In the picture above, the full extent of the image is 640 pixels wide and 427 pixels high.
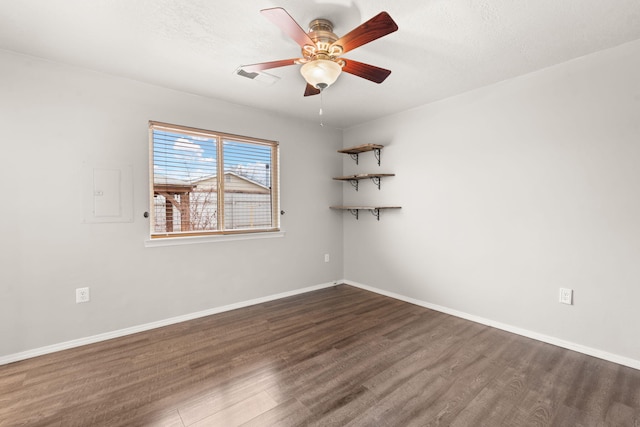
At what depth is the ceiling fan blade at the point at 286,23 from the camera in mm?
1462

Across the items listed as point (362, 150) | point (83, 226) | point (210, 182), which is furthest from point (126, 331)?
point (362, 150)

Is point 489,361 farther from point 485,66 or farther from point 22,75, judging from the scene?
point 22,75

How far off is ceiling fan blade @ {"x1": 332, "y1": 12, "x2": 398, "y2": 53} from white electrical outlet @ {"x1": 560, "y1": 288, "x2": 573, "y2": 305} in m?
2.53

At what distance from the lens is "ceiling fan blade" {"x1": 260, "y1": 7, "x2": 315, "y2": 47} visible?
1462 mm

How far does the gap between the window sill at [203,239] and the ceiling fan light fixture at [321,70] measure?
2.08m

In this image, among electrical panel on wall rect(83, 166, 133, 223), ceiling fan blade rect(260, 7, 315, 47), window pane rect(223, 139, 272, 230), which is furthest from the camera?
window pane rect(223, 139, 272, 230)

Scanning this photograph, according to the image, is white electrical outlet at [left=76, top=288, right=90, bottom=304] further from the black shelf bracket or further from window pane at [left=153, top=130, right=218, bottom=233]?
the black shelf bracket

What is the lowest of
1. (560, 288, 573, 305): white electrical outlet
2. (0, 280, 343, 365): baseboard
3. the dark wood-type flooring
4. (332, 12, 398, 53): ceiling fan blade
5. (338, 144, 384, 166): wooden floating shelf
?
the dark wood-type flooring

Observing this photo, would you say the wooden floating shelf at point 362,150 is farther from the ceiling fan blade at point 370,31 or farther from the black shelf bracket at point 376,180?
the ceiling fan blade at point 370,31

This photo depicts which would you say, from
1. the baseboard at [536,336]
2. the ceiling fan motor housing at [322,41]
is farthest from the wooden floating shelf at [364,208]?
the ceiling fan motor housing at [322,41]

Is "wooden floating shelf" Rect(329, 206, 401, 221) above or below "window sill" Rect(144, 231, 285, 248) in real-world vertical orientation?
above

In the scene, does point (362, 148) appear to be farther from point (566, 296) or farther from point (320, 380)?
point (320, 380)

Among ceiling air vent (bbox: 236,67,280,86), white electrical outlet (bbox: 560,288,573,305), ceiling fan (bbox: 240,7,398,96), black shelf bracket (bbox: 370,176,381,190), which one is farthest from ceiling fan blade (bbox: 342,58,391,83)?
white electrical outlet (bbox: 560,288,573,305)

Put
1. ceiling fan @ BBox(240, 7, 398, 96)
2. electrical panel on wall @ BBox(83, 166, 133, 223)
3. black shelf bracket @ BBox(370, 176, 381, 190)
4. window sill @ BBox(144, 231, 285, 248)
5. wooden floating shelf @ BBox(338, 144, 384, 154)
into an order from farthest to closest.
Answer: black shelf bracket @ BBox(370, 176, 381, 190) < wooden floating shelf @ BBox(338, 144, 384, 154) < window sill @ BBox(144, 231, 285, 248) < electrical panel on wall @ BBox(83, 166, 133, 223) < ceiling fan @ BBox(240, 7, 398, 96)
